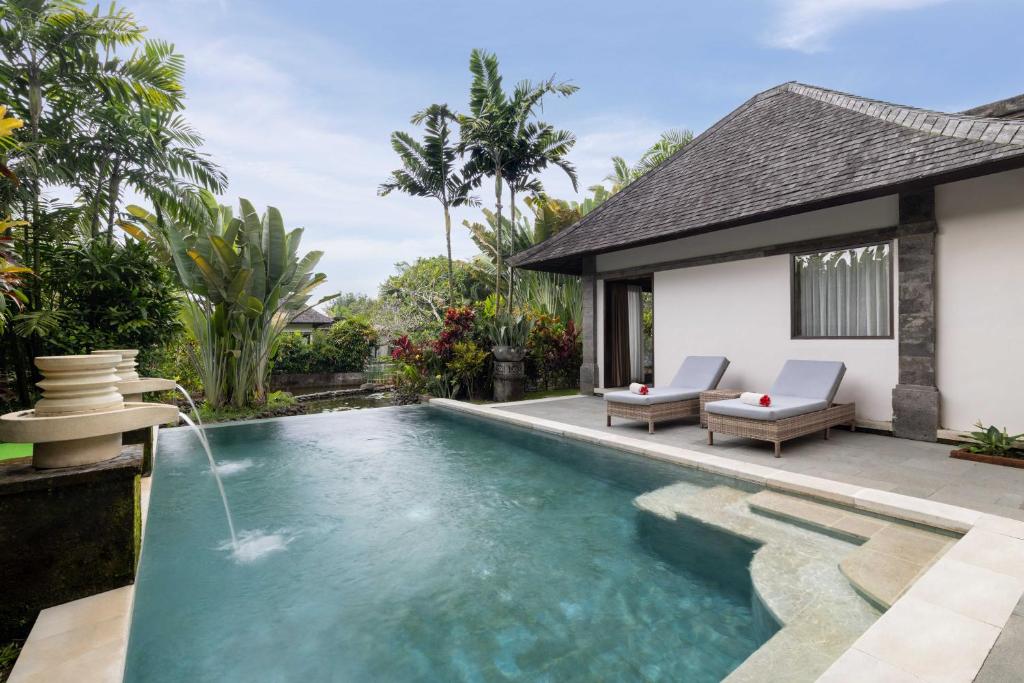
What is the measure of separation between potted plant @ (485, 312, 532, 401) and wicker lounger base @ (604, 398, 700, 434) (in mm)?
3456

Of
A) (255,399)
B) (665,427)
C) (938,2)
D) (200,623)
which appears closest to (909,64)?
(938,2)

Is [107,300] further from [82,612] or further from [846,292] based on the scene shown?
[846,292]

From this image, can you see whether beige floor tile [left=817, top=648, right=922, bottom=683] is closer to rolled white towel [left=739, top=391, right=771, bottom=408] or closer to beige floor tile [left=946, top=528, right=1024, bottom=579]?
beige floor tile [left=946, top=528, right=1024, bottom=579]

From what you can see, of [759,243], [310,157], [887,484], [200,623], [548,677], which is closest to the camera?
[548,677]

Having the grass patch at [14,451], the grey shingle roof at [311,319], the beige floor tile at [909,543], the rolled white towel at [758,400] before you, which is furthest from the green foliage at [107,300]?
the grey shingle roof at [311,319]

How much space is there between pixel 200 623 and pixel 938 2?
16.4 meters

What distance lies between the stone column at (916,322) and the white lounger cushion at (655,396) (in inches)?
101

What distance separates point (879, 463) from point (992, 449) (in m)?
1.30

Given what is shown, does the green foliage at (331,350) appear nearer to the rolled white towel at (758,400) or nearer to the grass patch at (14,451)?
the grass patch at (14,451)

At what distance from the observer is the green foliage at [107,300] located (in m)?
7.23

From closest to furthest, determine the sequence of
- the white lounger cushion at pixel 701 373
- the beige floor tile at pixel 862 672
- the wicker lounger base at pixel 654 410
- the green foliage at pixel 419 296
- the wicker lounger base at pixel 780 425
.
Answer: the beige floor tile at pixel 862 672 < the wicker lounger base at pixel 780 425 < the wicker lounger base at pixel 654 410 < the white lounger cushion at pixel 701 373 < the green foliage at pixel 419 296

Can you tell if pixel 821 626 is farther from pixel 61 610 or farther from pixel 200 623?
pixel 61 610

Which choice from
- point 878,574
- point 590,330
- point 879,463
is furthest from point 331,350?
point 878,574

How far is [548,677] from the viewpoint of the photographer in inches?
86.4
